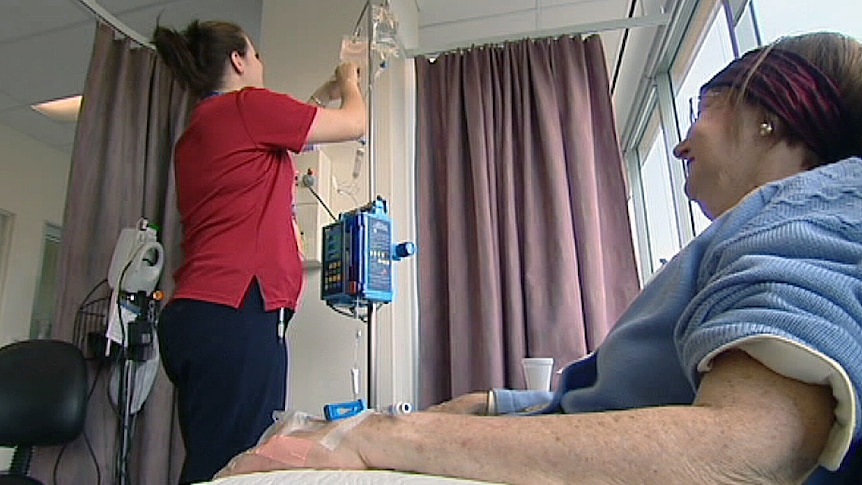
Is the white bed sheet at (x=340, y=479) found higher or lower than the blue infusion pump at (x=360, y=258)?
lower

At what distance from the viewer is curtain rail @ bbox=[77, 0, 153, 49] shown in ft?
6.02

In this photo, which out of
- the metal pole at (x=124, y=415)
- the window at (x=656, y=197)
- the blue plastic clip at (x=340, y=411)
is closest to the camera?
the blue plastic clip at (x=340, y=411)

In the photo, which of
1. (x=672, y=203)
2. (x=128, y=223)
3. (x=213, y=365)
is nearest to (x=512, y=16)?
(x=672, y=203)

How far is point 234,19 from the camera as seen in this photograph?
7.66 feet

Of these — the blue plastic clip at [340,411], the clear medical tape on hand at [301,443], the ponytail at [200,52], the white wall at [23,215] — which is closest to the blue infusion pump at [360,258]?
the ponytail at [200,52]

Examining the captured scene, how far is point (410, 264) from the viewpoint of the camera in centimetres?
192

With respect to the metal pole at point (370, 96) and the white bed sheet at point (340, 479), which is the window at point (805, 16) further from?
the white bed sheet at point (340, 479)

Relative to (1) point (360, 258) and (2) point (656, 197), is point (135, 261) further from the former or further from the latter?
(2) point (656, 197)

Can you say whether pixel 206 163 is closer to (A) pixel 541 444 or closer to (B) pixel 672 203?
(A) pixel 541 444

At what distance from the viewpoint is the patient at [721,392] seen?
0.38 m

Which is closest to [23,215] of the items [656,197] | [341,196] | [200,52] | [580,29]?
[341,196]

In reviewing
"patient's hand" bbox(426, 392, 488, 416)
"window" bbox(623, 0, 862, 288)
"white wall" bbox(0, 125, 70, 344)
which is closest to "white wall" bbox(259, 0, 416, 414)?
"patient's hand" bbox(426, 392, 488, 416)

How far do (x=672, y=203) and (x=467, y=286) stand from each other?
1.01 m

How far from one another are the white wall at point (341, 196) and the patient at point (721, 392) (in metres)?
1.16
